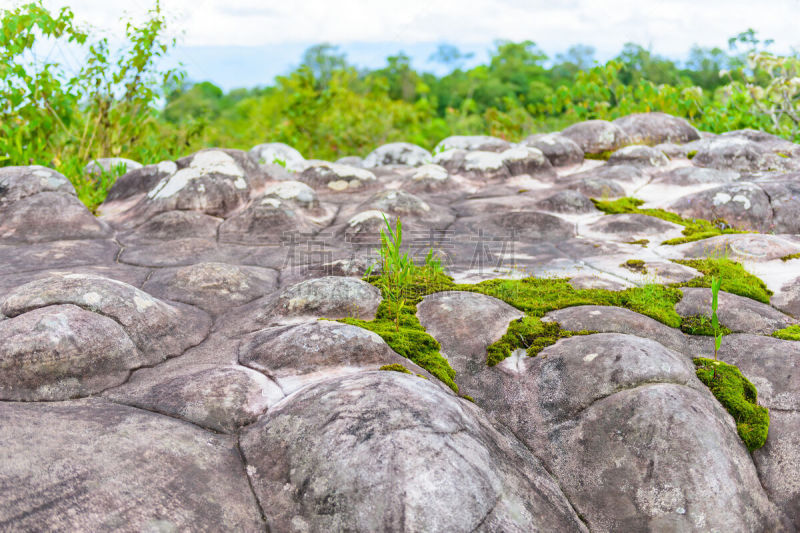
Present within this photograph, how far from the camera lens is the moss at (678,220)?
571 centimetres

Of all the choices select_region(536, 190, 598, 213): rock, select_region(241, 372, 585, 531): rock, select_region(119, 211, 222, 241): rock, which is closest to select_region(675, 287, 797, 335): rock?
select_region(241, 372, 585, 531): rock

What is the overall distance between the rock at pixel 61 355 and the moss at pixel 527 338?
1979mm

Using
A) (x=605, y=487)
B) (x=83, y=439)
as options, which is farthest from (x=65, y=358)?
(x=605, y=487)

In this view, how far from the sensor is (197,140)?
43.1ft

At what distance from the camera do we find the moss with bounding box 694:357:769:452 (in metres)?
3.05

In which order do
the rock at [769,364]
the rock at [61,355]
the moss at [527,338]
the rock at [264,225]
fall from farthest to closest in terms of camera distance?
the rock at [264,225] < the moss at [527,338] < the rock at [769,364] < the rock at [61,355]

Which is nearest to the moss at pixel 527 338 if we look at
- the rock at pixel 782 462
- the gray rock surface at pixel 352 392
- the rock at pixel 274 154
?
the gray rock surface at pixel 352 392

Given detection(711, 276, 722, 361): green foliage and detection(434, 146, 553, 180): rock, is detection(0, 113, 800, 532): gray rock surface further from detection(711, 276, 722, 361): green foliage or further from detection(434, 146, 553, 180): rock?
detection(434, 146, 553, 180): rock

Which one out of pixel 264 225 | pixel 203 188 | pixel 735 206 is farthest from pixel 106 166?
pixel 735 206

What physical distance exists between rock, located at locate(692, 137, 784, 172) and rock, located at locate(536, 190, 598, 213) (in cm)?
268

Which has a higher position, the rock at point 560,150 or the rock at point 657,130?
the rock at point 657,130

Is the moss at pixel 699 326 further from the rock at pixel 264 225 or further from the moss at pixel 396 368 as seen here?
the rock at pixel 264 225

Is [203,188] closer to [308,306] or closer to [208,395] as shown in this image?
[308,306]

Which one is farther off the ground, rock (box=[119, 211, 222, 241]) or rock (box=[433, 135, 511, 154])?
rock (box=[433, 135, 511, 154])
